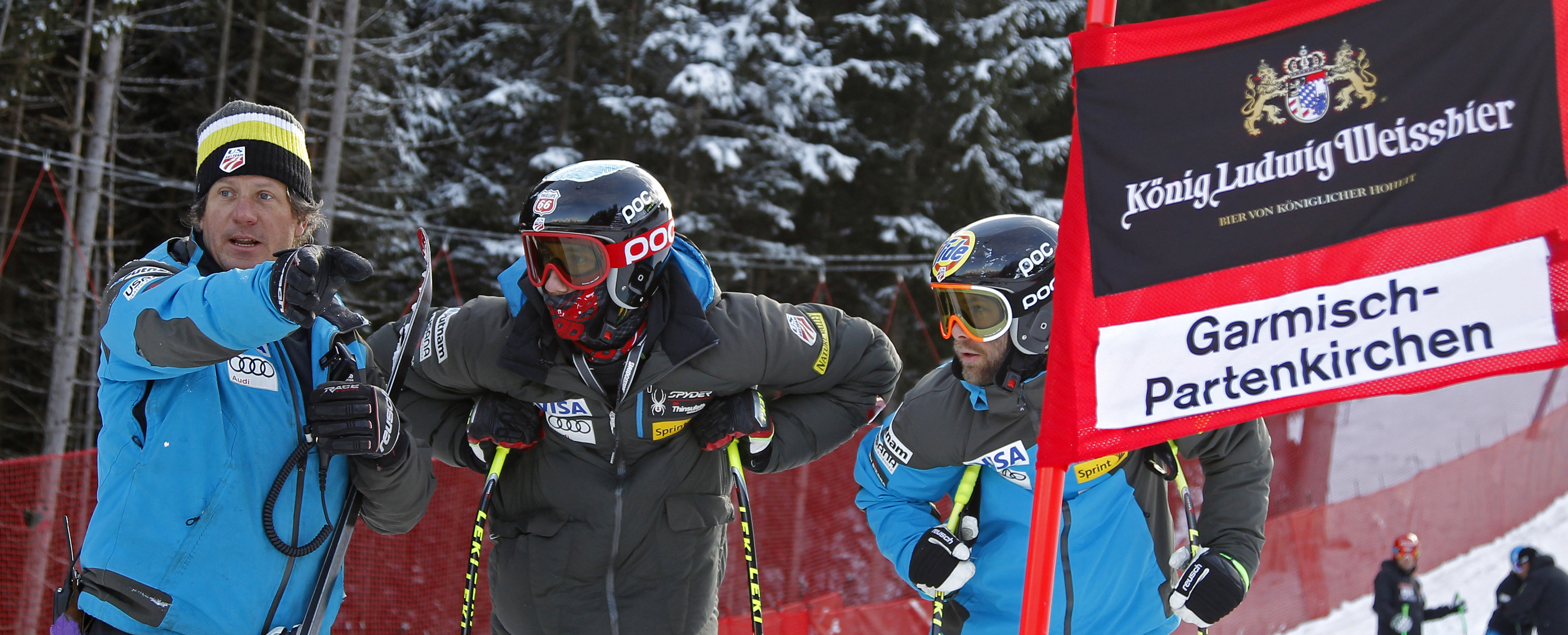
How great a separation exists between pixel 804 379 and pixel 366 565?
5.27 metres

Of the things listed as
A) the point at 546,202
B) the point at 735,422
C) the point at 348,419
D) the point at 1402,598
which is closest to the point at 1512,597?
the point at 1402,598

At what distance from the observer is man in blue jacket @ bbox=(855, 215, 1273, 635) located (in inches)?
124

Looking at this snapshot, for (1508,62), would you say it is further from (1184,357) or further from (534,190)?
(534,190)

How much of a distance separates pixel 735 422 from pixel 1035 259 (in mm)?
1021

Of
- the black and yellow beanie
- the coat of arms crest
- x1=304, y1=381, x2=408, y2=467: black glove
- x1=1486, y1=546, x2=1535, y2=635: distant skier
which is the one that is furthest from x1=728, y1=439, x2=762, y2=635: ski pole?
x1=1486, y1=546, x2=1535, y2=635: distant skier

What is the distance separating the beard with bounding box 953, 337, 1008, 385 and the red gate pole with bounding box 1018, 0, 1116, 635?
31.5 inches

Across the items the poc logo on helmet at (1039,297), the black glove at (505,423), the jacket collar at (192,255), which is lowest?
the black glove at (505,423)

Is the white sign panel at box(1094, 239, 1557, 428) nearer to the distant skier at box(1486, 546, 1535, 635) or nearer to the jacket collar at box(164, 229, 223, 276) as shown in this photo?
the jacket collar at box(164, 229, 223, 276)

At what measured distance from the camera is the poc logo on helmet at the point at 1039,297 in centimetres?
327

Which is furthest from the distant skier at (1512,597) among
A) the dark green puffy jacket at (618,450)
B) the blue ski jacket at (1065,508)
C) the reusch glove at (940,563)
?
the dark green puffy jacket at (618,450)

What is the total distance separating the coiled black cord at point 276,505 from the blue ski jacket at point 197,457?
0.01 meters

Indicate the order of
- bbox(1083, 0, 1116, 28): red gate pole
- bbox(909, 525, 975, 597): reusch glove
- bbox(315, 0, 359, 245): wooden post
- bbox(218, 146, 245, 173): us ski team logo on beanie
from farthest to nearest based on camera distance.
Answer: bbox(315, 0, 359, 245): wooden post
bbox(909, 525, 975, 597): reusch glove
bbox(218, 146, 245, 173): us ski team logo on beanie
bbox(1083, 0, 1116, 28): red gate pole

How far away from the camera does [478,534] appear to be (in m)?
3.52

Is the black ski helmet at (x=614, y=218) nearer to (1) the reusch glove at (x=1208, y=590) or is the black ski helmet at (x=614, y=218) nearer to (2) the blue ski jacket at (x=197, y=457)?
(2) the blue ski jacket at (x=197, y=457)
